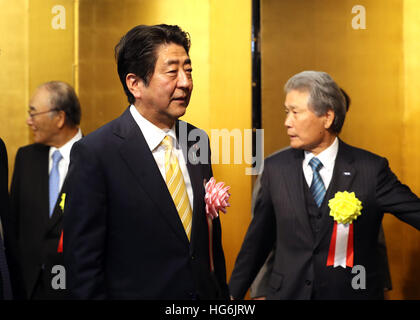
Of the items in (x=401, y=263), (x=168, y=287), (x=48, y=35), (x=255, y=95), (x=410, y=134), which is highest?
(x=48, y=35)

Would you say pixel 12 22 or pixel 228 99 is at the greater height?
pixel 12 22

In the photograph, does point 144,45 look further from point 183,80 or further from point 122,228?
point 122,228

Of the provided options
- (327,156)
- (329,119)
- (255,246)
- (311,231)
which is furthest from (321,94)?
(255,246)

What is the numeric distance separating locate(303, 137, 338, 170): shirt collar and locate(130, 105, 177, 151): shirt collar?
3.93 ft

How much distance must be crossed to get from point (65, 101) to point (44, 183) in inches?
21.8

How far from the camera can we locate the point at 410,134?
4.57 meters

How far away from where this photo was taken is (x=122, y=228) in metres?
2.13

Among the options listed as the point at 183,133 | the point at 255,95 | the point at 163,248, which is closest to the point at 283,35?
the point at 255,95

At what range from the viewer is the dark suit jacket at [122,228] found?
2.08 metres

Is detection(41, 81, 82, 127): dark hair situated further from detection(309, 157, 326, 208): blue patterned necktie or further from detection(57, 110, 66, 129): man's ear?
detection(309, 157, 326, 208): blue patterned necktie

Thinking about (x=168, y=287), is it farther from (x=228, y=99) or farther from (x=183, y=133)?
(x=228, y=99)

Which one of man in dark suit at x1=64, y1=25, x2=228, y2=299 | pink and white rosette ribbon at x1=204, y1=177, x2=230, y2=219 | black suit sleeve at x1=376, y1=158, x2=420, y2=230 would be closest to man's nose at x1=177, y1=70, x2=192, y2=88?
man in dark suit at x1=64, y1=25, x2=228, y2=299

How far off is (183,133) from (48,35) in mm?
2277
